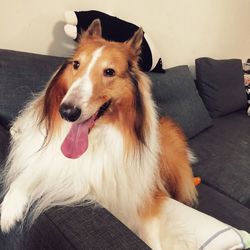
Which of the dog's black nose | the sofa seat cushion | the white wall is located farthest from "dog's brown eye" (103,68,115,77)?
the sofa seat cushion

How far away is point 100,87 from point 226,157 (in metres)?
1.27

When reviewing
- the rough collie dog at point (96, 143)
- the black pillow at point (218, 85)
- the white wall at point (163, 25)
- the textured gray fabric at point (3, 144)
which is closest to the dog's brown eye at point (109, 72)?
the rough collie dog at point (96, 143)

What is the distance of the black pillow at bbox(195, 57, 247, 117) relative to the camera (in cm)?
272

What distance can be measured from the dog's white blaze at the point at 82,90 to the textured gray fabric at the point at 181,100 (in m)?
0.95

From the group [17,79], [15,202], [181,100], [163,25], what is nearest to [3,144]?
[15,202]

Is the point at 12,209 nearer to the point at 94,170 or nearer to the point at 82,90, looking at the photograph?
the point at 94,170

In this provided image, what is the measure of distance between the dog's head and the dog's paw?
8.9 inches

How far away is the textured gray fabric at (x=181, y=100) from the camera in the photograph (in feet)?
7.14

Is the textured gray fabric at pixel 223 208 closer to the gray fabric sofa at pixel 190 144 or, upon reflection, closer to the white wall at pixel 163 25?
the gray fabric sofa at pixel 190 144

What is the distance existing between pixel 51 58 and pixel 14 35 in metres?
0.24

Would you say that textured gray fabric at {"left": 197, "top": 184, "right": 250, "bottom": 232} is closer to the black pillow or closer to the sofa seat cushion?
the sofa seat cushion

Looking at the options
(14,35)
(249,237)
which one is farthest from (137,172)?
(14,35)

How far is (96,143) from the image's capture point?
1270mm

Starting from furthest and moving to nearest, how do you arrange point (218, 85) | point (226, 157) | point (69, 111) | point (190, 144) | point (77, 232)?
point (218, 85)
point (190, 144)
point (226, 157)
point (69, 111)
point (77, 232)
